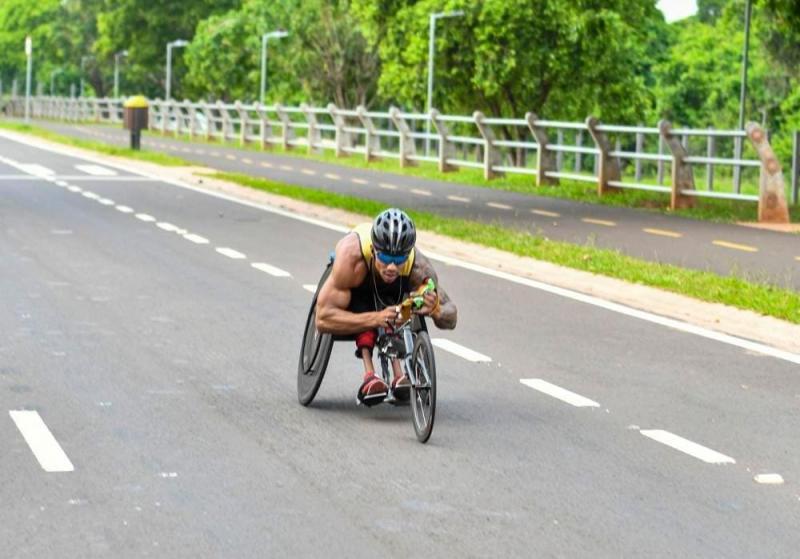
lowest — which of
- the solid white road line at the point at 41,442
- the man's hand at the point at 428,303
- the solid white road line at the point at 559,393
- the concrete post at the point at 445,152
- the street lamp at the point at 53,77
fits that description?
the street lamp at the point at 53,77

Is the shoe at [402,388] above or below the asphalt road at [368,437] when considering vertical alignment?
above

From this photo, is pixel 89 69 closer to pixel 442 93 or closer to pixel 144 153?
pixel 442 93

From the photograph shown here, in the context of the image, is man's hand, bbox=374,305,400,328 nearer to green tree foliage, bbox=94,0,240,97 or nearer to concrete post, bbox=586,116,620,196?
concrete post, bbox=586,116,620,196

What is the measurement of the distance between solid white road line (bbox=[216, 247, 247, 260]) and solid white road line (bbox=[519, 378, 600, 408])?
27.7ft

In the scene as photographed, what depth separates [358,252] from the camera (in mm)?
9883

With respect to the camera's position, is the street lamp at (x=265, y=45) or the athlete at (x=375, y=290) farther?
the street lamp at (x=265, y=45)

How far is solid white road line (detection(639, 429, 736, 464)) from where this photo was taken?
29.3 ft

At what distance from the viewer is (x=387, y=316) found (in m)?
9.68

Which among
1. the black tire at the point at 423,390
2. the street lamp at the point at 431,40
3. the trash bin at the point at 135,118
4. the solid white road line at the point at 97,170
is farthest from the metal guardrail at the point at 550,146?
the black tire at the point at 423,390

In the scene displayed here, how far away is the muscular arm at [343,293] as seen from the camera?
32.4 ft

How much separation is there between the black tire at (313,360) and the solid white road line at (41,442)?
55.5 inches

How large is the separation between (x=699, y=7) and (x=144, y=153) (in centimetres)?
8644

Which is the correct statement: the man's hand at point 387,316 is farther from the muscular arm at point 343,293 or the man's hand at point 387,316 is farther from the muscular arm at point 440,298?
the muscular arm at point 440,298

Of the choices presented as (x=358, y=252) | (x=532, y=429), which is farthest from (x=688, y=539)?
(x=358, y=252)
